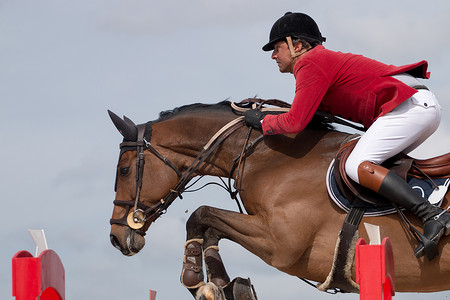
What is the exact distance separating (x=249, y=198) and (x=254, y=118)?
0.70 metres

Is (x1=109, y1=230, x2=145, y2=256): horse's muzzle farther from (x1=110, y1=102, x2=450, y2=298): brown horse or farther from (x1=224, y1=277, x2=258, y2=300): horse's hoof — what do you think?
(x1=224, y1=277, x2=258, y2=300): horse's hoof

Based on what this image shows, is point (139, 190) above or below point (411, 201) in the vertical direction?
above

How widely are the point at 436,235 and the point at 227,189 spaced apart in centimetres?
189

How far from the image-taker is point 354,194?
222 inches

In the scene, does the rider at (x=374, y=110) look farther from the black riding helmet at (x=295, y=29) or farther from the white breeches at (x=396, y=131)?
the black riding helmet at (x=295, y=29)

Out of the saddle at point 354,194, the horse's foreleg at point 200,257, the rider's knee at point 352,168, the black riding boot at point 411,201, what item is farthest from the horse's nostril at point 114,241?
the black riding boot at point 411,201

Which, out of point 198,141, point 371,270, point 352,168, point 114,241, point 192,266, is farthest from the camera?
point 114,241

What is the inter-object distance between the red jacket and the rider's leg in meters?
0.14

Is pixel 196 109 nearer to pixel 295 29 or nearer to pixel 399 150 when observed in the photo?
pixel 295 29

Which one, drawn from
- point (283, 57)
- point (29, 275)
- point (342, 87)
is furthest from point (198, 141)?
point (29, 275)

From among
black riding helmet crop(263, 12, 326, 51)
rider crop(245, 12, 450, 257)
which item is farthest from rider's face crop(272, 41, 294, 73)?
rider crop(245, 12, 450, 257)

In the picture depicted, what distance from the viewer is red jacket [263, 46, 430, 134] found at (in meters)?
5.59

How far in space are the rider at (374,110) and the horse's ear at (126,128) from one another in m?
1.32

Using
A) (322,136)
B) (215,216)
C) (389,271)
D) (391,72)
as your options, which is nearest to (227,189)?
(215,216)
